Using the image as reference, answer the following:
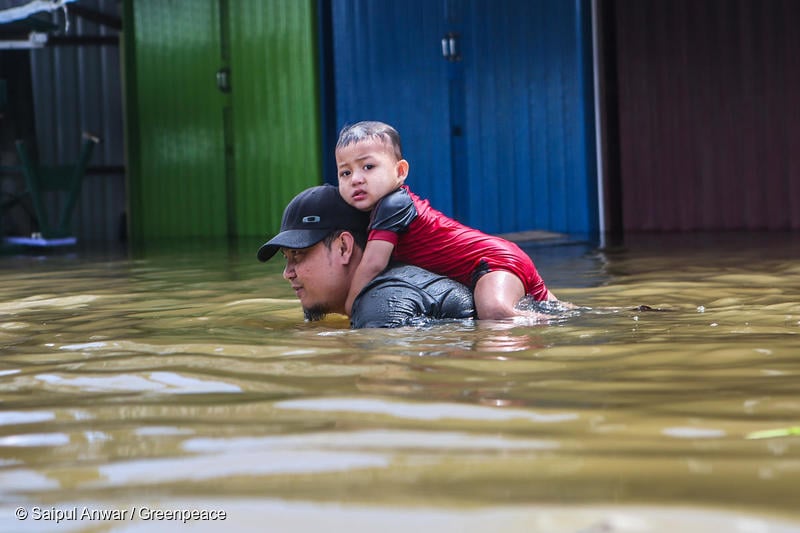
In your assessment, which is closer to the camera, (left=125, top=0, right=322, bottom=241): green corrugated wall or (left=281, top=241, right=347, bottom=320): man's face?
→ (left=281, top=241, right=347, bottom=320): man's face

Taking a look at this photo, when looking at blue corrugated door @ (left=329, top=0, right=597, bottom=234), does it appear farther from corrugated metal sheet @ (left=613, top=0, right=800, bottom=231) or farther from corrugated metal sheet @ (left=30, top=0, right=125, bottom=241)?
corrugated metal sheet @ (left=30, top=0, right=125, bottom=241)

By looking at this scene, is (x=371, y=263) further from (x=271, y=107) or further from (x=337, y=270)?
(x=271, y=107)

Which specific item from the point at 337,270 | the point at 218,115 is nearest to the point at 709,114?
the point at 218,115

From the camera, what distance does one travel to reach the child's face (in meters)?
3.15

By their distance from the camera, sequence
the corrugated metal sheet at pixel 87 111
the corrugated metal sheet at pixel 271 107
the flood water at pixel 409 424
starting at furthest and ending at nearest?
the corrugated metal sheet at pixel 87 111 < the corrugated metal sheet at pixel 271 107 < the flood water at pixel 409 424

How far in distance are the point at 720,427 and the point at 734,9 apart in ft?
31.4

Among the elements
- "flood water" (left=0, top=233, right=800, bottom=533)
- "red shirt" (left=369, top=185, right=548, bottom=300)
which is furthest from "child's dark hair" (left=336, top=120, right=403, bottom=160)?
"flood water" (left=0, top=233, right=800, bottom=533)

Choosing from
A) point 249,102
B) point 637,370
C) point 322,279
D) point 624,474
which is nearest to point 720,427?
point 624,474

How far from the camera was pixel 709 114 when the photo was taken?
10328 mm

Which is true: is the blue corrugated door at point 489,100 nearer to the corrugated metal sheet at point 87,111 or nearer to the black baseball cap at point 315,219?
the corrugated metal sheet at point 87,111

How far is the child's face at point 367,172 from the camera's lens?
3154 millimetres

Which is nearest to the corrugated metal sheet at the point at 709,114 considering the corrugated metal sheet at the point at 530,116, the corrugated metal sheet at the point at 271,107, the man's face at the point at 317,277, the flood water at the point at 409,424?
the corrugated metal sheet at the point at 530,116

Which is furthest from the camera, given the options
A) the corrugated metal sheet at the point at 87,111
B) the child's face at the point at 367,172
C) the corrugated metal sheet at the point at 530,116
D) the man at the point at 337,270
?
the corrugated metal sheet at the point at 87,111

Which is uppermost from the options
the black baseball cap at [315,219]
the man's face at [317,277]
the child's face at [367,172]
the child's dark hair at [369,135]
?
the child's dark hair at [369,135]
